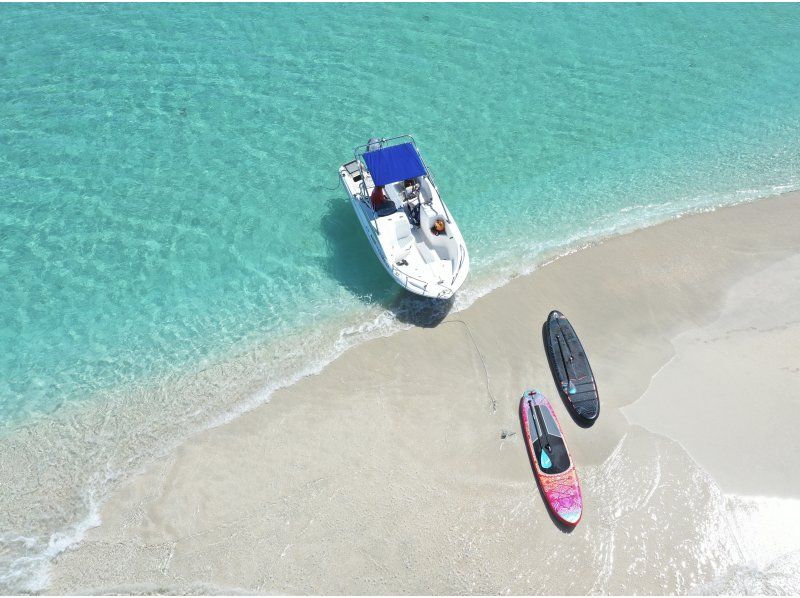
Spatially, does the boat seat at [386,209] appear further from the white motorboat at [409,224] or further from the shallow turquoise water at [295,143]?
the shallow turquoise water at [295,143]

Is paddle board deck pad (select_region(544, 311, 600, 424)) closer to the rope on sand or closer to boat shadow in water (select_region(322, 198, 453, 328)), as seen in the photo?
the rope on sand

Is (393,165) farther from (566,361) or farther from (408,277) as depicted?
(566,361)

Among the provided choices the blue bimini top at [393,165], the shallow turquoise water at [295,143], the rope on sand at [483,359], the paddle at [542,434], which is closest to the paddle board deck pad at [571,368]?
the paddle at [542,434]

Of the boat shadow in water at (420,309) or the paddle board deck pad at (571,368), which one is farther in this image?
the boat shadow in water at (420,309)

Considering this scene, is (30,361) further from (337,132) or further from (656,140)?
(656,140)

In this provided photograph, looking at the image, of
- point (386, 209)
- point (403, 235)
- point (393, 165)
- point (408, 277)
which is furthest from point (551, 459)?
point (393, 165)
